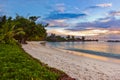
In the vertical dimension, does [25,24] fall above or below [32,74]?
above

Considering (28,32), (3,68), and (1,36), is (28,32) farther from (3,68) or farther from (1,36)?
(3,68)

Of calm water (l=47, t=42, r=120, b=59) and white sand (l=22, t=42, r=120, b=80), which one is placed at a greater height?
white sand (l=22, t=42, r=120, b=80)

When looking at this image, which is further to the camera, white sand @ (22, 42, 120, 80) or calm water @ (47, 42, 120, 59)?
calm water @ (47, 42, 120, 59)

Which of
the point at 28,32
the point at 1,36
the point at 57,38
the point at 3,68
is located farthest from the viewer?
the point at 57,38

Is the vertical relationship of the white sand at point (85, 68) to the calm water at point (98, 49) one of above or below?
above

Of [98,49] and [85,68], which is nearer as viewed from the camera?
[85,68]

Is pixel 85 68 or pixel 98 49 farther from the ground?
pixel 85 68

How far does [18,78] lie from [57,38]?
15607cm

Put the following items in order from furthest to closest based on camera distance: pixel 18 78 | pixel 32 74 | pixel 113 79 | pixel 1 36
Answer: pixel 1 36, pixel 113 79, pixel 32 74, pixel 18 78

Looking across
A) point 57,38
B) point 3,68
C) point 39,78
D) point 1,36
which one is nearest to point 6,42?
point 1,36

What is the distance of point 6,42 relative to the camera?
27.1 m

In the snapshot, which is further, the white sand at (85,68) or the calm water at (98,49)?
the calm water at (98,49)

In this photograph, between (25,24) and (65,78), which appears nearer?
(65,78)

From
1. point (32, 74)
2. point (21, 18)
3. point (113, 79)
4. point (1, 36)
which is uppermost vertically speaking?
point (21, 18)
